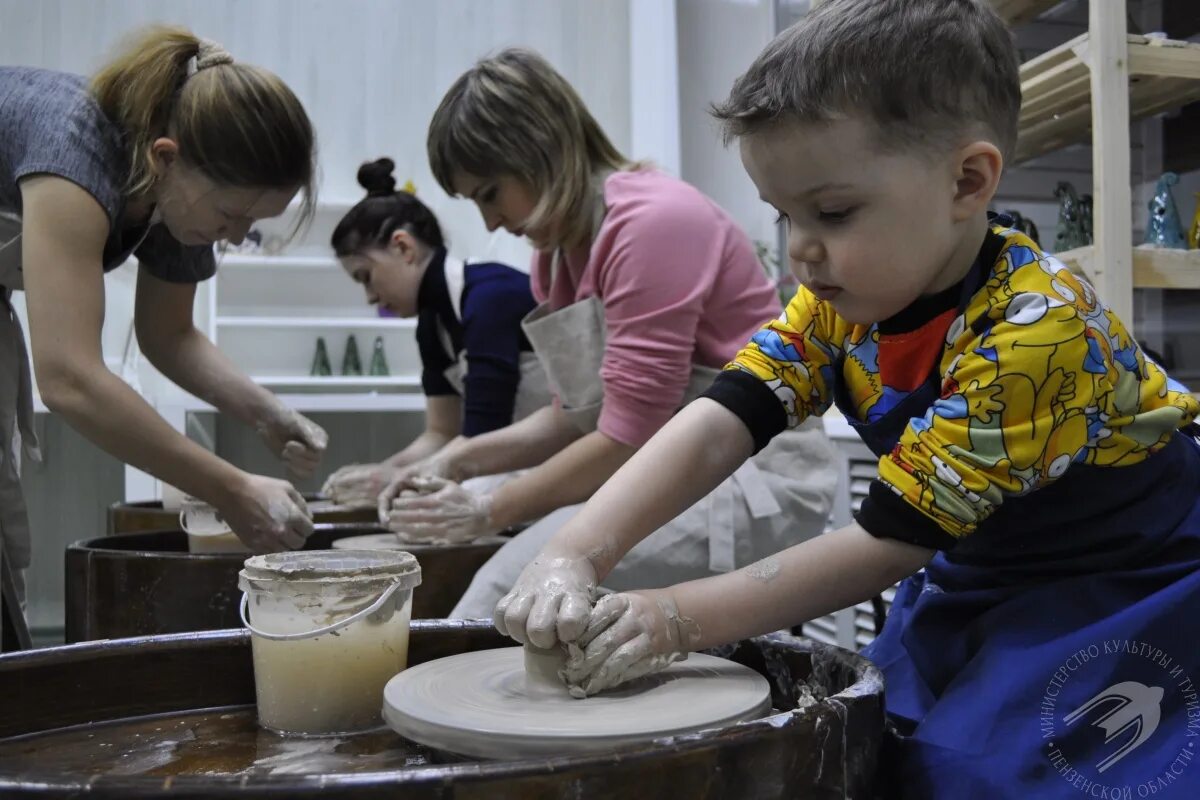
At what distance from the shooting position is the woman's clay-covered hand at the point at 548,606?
754 millimetres

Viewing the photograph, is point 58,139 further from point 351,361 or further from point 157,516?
point 351,361

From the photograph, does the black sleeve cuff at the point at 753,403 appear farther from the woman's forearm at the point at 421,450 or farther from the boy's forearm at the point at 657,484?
the woman's forearm at the point at 421,450

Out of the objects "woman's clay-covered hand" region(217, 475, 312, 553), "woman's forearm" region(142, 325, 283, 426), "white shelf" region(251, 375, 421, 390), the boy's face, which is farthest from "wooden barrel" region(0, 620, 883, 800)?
"white shelf" region(251, 375, 421, 390)

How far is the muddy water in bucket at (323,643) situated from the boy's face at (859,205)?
17.9 inches

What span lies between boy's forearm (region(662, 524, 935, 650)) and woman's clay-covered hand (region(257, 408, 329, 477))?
4.21 ft

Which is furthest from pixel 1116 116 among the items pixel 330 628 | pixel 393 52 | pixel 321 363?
pixel 393 52

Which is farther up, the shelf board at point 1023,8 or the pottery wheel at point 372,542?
the shelf board at point 1023,8

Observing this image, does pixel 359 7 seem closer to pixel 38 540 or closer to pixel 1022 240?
pixel 38 540

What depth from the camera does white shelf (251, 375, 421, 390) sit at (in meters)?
3.75

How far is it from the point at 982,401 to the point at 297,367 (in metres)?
3.62

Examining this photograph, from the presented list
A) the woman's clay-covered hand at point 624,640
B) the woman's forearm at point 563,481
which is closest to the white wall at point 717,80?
the woman's forearm at point 563,481

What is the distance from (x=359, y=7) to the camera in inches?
171

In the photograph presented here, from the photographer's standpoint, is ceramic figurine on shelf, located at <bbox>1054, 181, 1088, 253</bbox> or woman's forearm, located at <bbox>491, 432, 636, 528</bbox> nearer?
woman's forearm, located at <bbox>491, 432, 636, 528</bbox>
